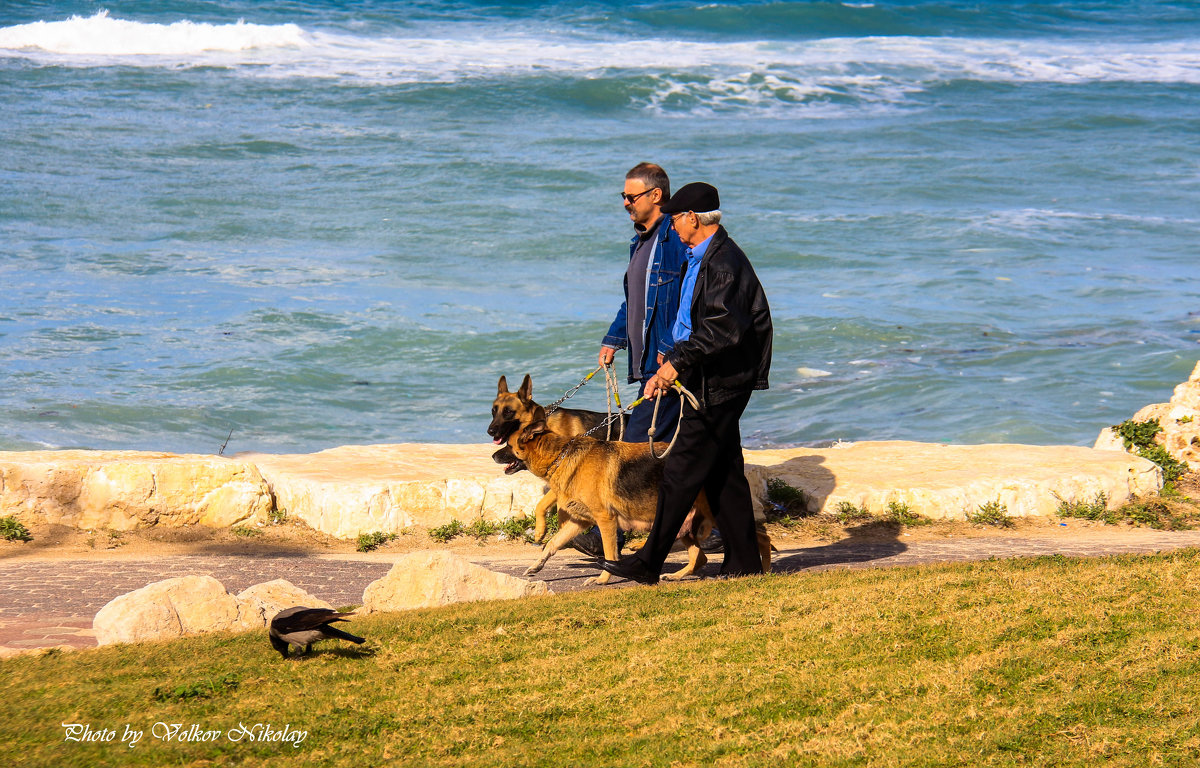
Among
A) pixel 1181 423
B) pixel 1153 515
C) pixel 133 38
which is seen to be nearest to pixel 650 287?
pixel 1153 515

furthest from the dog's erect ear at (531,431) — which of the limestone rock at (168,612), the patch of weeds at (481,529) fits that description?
the limestone rock at (168,612)

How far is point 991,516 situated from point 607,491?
3.86m

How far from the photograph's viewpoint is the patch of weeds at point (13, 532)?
28.9ft

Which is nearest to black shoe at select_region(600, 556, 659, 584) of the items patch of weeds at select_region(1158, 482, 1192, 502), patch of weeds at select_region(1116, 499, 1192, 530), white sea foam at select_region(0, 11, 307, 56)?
patch of weeds at select_region(1116, 499, 1192, 530)

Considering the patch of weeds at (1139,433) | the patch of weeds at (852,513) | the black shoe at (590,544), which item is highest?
the patch of weeds at (1139,433)

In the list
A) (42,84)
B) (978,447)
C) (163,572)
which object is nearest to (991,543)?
(978,447)

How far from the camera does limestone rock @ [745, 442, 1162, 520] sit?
9500 mm

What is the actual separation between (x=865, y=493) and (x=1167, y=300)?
13.3m

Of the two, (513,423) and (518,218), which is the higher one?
(513,423)

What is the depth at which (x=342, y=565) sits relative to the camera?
27.4ft

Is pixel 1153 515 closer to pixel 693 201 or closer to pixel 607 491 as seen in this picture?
pixel 607 491

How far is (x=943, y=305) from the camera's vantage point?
20.2 m

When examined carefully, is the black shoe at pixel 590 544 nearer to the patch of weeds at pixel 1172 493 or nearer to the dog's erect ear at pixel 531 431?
the dog's erect ear at pixel 531 431

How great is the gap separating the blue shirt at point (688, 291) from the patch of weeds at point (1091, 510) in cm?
457
